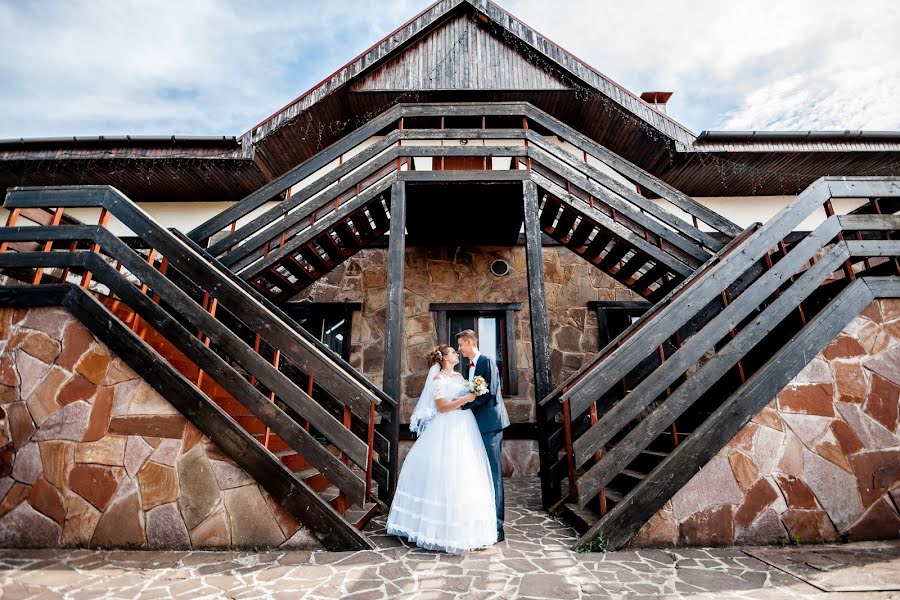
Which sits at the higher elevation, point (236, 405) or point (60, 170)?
point (60, 170)

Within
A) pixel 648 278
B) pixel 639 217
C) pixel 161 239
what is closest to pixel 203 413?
pixel 161 239

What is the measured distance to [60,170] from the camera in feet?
27.3

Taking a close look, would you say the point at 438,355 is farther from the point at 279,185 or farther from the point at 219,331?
the point at 279,185

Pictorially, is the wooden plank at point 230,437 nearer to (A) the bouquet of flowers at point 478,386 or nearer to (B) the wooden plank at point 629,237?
(A) the bouquet of flowers at point 478,386

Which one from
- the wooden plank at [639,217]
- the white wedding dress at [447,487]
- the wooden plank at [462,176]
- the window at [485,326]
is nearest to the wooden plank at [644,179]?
the wooden plank at [639,217]

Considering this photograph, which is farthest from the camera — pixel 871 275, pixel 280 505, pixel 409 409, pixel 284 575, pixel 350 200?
pixel 409 409

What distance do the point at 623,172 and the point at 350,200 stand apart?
158 inches

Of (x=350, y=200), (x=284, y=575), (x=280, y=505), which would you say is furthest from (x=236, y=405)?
(x=350, y=200)

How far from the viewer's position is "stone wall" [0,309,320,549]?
3973 millimetres

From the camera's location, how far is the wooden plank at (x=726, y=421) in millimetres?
3930

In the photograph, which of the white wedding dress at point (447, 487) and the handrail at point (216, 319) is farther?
the handrail at point (216, 319)

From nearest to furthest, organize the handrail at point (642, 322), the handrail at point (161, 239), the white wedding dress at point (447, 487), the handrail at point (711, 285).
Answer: the white wedding dress at point (447, 487) < the handrail at point (711, 285) < the handrail at point (161, 239) < the handrail at point (642, 322)

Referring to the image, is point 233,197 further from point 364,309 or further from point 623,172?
point 623,172

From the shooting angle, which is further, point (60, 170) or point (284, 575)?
point (60, 170)
